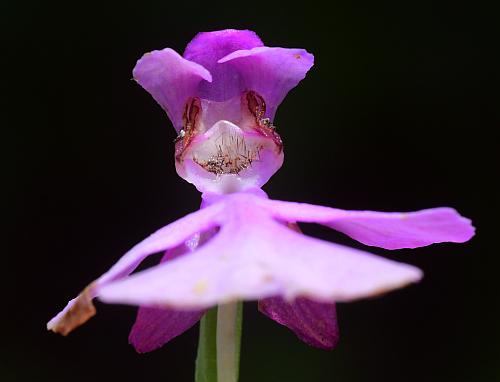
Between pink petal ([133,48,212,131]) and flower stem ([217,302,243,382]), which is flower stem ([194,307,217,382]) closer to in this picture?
flower stem ([217,302,243,382])

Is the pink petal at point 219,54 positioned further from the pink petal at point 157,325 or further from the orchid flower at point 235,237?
the pink petal at point 157,325

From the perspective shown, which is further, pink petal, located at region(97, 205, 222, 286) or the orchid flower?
pink petal, located at region(97, 205, 222, 286)

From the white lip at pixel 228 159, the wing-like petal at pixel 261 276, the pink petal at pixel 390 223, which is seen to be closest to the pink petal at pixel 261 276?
the wing-like petal at pixel 261 276

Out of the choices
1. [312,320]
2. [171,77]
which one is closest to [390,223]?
[312,320]

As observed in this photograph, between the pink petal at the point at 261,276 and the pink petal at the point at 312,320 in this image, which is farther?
the pink petal at the point at 312,320

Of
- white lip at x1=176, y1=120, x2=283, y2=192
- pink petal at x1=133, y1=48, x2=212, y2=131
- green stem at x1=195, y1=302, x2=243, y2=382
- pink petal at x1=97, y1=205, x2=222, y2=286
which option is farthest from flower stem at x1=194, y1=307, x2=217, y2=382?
pink petal at x1=133, y1=48, x2=212, y2=131

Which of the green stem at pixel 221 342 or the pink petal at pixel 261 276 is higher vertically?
the green stem at pixel 221 342

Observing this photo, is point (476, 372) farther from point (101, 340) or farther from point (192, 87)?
point (192, 87)

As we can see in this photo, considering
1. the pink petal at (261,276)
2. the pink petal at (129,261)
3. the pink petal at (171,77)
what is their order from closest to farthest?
1. the pink petal at (261,276)
2. the pink petal at (129,261)
3. the pink petal at (171,77)

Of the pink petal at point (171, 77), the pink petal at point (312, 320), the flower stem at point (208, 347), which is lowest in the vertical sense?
the flower stem at point (208, 347)
